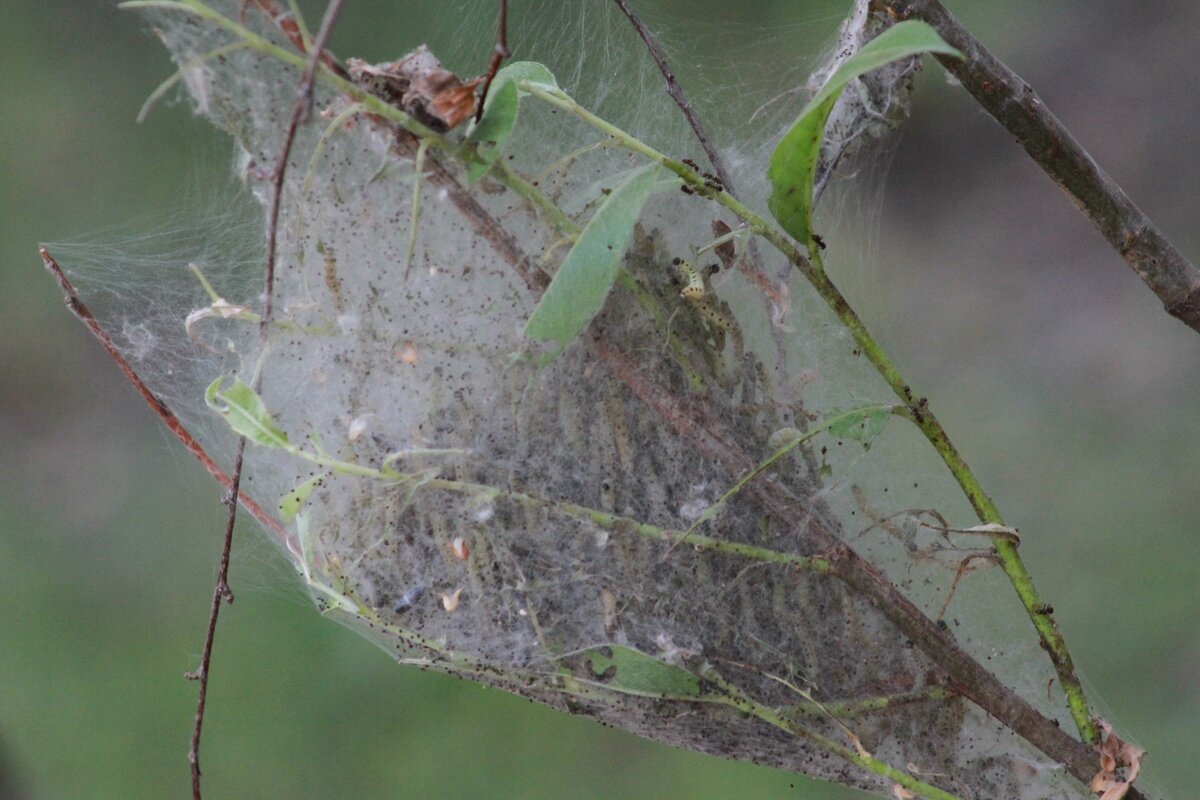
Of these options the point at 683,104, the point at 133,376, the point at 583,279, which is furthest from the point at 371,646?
the point at 583,279

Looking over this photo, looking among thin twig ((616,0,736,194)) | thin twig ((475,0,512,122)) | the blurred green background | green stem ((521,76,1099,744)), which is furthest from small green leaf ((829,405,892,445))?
the blurred green background

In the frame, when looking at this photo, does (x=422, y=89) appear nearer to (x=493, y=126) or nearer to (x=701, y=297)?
(x=493, y=126)

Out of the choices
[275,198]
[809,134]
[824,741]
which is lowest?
[824,741]

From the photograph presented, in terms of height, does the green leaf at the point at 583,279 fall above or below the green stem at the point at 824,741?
above

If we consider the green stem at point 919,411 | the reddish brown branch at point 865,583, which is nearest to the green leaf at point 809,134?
the green stem at point 919,411

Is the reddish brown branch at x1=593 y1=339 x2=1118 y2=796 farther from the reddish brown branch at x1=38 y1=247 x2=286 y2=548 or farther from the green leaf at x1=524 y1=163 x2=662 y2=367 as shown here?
the reddish brown branch at x1=38 y1=247 x2=286 y2=548

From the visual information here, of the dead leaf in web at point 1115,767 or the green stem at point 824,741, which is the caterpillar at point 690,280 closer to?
the green stem at point 824,741
